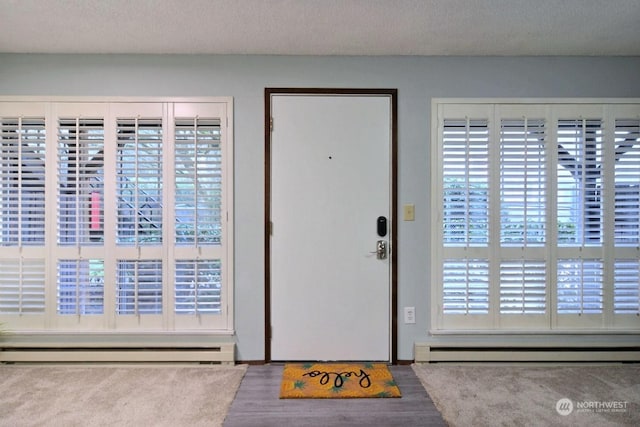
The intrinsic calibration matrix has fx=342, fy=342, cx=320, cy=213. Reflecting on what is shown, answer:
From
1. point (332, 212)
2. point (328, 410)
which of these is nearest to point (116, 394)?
point (328, 410)

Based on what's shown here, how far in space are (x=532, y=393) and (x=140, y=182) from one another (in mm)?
3018

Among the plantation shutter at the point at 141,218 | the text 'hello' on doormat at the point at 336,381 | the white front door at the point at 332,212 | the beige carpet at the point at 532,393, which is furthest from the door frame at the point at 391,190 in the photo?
the plantation shutter at the point at 141,218

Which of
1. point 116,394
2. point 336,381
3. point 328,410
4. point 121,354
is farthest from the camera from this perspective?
point 121,354

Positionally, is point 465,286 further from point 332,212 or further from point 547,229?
point 332,212

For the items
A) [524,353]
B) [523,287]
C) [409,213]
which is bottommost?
[524,353]

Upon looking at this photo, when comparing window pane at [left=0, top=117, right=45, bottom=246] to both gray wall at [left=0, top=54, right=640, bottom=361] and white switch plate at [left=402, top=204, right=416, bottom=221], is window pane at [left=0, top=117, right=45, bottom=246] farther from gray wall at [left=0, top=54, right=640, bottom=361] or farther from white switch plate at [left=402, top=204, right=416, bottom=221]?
white switch plate at [left=402, top=204, right=416, bottom=221]

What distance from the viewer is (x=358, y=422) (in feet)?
6.19

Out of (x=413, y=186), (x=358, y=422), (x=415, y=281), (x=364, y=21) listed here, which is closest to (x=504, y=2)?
(x=364, y=21)

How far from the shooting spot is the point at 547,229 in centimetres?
255

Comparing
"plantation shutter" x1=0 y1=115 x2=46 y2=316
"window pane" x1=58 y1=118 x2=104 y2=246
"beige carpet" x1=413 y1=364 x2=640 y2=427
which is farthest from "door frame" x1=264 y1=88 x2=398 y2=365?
"plantation shutter" x1=0 y1=115 x2=46 y2=316

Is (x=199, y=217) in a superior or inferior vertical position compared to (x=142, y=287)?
superior

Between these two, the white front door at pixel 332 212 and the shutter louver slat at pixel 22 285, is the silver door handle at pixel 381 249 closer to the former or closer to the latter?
the white front door at pixel 332 212

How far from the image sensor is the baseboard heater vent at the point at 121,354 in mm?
2473

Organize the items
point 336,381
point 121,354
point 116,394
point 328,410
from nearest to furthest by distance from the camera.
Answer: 1. point 328,410
2. point 116,394
3. point 336,381
4. point 121,354
